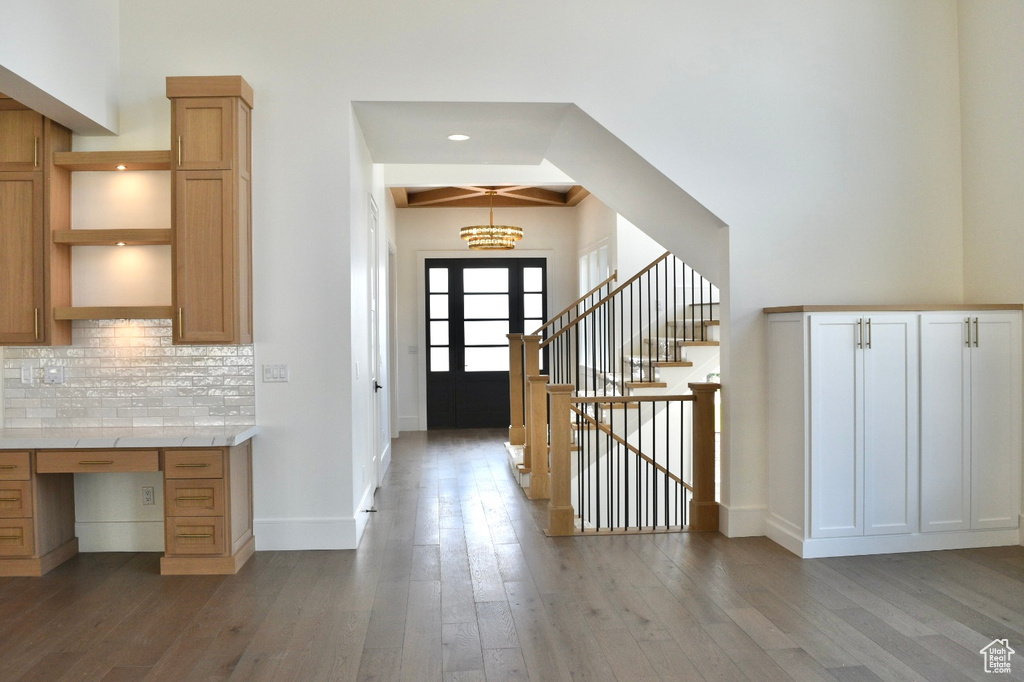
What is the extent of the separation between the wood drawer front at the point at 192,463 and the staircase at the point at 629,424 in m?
1.99

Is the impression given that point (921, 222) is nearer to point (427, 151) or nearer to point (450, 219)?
point (427, 151)

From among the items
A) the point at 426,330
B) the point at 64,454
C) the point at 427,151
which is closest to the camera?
the point at 64,454

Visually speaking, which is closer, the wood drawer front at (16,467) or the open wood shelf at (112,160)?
the wood drawer front at (16,467)

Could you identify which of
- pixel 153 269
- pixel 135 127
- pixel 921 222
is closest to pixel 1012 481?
pixel 921 222

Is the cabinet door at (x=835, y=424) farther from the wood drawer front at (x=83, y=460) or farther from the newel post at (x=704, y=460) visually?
the wood drawer front at (x=83, y=460)

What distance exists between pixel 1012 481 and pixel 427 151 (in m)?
4.38

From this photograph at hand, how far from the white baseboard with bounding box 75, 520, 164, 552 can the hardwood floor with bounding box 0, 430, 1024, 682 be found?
3.6 inches

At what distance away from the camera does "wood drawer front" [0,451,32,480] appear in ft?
13.1

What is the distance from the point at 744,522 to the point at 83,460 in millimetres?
3831

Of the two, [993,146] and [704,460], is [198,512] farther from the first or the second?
[993,146]

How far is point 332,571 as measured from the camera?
4.10 metres

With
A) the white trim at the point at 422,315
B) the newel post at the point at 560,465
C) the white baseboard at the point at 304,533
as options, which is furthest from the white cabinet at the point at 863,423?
the white trim at the point at 422,315

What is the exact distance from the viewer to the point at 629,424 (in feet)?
23.1

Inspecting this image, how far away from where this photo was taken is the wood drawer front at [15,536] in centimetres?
402
